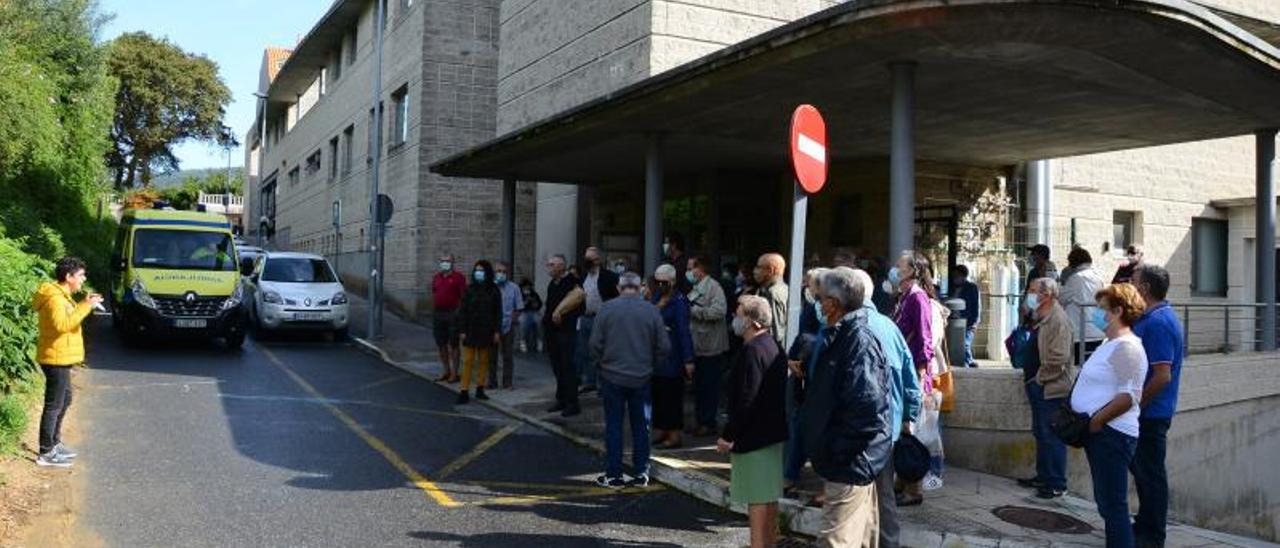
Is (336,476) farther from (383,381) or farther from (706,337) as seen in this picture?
(383,381)

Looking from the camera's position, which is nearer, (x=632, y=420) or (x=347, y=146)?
(x=632, y=420)

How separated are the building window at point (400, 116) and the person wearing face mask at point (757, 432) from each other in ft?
68.5

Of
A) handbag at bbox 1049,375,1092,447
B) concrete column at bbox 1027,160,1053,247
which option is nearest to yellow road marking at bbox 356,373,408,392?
handbag at bbox 1049,375,1092,447

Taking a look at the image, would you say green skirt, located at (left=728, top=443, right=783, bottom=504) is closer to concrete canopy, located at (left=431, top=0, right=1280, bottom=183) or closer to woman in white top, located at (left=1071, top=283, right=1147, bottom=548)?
woman in white top, located at (left=1071, top=283, right=1147, bottom=548)

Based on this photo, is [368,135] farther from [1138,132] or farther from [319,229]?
[1138,132]

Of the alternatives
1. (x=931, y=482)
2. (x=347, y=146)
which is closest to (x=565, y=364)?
(x=931, y=482)

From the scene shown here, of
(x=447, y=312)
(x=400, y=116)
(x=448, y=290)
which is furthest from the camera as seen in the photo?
(x=400, y=116)

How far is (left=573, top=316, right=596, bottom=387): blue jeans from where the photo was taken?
11398 mm

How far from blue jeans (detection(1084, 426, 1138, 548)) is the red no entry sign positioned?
2.29 meters

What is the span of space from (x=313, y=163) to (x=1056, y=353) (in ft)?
114

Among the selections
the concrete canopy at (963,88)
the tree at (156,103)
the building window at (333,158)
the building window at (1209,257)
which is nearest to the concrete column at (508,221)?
the concrete canopy at (963,88)

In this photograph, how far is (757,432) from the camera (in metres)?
5.46

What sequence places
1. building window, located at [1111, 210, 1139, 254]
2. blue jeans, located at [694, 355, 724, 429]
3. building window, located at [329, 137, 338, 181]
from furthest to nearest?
building window, located at [329, 137, 338, 181] → building window, located at [1111, 210, 1139, 254] → blue jeans, located at [694, 355, 724, 429]

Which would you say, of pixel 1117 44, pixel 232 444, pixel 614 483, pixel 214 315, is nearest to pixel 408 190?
pixel 214 315
